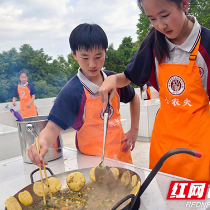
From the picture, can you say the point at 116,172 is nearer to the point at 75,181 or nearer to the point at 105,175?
the point at 105,175

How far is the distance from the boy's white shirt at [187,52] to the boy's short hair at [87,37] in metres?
0.34

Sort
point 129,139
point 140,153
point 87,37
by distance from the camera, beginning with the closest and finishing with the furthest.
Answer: point 87,37, point 129,139, point 140,153

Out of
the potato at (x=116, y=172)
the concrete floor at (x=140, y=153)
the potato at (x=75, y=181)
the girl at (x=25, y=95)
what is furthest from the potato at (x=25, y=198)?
the girl at (x=25, y=95)

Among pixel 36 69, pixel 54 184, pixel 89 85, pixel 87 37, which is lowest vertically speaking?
pixel 54 184

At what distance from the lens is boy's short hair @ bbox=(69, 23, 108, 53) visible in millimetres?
1139

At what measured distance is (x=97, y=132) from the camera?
3.84ft

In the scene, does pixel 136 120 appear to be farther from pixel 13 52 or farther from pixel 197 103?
pixel 13 52

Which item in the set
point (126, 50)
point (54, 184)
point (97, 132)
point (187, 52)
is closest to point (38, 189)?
point (54, 184)

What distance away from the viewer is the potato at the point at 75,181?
2.73ft

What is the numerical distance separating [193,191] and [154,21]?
2.05 feet

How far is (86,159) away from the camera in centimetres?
119

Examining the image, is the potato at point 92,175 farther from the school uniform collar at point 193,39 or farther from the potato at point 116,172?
the school uniform collar at point 193,39

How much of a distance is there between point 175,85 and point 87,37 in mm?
496

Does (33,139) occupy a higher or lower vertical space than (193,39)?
lower
